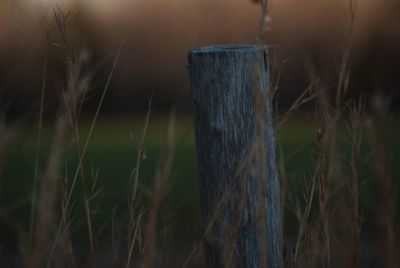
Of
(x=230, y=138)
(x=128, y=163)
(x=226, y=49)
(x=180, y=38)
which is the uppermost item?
(x=226, y=49)

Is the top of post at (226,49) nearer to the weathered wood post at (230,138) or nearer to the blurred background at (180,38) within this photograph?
the weathered wood post at (230,138)

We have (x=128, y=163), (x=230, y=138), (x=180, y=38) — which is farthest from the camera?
(x=180, y=38)

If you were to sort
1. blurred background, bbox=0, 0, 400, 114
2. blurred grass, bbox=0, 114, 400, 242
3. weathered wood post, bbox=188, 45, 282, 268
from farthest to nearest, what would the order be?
blurred background, bbox=0, 0, 400, 114 < blurred grass, bbox=0, 114, 400, 242 < weathered wood post, bbox=188, 45, 282, 268

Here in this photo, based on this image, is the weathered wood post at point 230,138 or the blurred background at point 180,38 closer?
the weathered wood post at point 230,138

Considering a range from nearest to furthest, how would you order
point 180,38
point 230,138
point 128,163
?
point 230,138 < point 128,163 < point 180,38

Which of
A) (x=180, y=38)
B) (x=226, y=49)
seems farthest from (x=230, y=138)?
(x=180, y=38)

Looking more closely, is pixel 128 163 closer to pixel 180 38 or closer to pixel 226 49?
pixel 180 38

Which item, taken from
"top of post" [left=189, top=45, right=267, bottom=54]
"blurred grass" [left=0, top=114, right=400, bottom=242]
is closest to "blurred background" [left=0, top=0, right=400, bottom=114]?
→ "blurred grass" [left=0, top=114, right=400, bottom=242]

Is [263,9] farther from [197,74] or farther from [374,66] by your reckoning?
[374,66]

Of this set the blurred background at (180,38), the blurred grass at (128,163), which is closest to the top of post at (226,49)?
the blurred grass at (128,163)

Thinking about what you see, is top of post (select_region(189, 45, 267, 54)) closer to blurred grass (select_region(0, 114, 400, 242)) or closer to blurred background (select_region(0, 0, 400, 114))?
blurred grass (select_region(0, 114, 400, 242))

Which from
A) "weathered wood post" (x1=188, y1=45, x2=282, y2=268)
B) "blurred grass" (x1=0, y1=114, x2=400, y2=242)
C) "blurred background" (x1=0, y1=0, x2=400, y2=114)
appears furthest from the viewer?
"blurred background" (x1=0, y1=0, x2=400, y2=114)

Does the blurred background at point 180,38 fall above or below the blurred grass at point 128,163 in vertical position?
above

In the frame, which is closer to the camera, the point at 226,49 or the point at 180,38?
the point at 226,49
